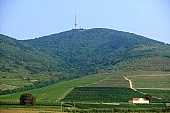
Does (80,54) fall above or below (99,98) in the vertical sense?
above

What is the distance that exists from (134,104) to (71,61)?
266 ft

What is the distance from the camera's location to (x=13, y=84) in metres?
60.8

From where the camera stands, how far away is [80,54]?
422ft

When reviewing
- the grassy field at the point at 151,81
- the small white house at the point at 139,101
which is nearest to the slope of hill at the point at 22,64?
the grassy field at the point at 151,81

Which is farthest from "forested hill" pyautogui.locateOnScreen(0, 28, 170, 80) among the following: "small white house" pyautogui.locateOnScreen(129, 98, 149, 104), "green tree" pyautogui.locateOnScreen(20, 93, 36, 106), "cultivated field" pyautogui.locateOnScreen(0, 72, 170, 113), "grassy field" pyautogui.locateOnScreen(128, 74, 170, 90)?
"green tree" pyautogui.locateOnScreen(20, 93, 36, 106)

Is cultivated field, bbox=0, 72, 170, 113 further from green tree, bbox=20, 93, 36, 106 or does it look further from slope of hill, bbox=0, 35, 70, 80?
slope of hill, bbox=0, 35, 70, 80

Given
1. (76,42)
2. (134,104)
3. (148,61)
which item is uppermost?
(76,42)

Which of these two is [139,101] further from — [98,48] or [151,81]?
[98,48]

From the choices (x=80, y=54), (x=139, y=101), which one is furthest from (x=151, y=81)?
(x=80, y=54)

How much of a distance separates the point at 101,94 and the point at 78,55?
8125 centimetres

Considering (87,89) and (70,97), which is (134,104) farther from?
(87,89)

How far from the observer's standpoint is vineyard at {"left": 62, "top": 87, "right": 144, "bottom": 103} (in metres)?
41.1

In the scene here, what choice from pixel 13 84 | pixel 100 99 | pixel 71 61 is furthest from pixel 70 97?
pixel 71 61

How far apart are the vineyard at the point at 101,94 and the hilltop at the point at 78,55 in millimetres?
22105
